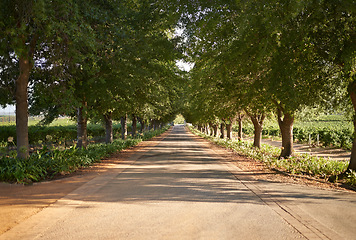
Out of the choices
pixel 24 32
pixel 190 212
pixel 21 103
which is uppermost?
pixel 24 32

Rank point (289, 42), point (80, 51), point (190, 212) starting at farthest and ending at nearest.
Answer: point (80, 51) → point (289, 42) → point (190, 212)

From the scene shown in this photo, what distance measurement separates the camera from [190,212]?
5.74 metres

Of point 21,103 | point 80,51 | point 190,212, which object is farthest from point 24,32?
point 190,212

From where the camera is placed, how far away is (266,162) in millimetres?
13594

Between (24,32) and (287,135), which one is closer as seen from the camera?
(24,32)

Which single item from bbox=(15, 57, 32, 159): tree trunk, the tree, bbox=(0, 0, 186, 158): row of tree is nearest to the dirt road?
bbox=(15, 57, 32, 159): tree trunk

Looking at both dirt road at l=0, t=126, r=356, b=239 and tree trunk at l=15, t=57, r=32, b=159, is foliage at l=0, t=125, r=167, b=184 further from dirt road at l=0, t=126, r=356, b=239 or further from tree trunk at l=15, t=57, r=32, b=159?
dirt road at l=0, t=126, r=356, b=239

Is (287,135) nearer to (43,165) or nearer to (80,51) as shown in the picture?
(80,51)

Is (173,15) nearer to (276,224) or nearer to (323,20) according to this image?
(323,20)

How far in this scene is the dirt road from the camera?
464 centimetres

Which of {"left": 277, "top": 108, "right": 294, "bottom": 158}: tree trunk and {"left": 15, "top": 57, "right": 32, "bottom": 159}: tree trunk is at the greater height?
{"left": 15, "top": 57, "right": 32, "bottom": 159}: tree trunk

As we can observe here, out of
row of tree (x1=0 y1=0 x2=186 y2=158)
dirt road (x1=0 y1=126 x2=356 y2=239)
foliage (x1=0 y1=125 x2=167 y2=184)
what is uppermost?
row of tree (x1=0 y1=0 x2=186 y2=158)

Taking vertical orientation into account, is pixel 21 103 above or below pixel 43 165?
above

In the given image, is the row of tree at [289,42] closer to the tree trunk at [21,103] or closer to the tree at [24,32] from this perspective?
the tree at [24,32]
